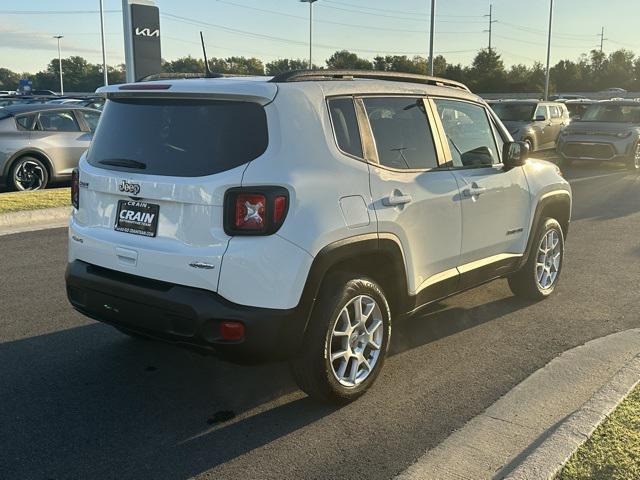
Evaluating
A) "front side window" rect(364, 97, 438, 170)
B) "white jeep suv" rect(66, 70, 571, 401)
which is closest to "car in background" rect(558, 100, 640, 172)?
"white jeep suv" rect(66, 70, 571, 401)

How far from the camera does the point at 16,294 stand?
5730 millimetres

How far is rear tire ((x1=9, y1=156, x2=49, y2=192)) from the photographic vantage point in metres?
11.3

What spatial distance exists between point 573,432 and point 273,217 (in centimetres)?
184

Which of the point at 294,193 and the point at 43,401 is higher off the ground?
the point at 294,193

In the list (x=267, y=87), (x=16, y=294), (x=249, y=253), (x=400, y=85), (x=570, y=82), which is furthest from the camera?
(x=570, y=82)

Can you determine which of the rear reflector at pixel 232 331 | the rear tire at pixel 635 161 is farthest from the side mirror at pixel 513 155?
the rear tire at pixel 635 161

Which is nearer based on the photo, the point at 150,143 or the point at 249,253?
the point at 249,253

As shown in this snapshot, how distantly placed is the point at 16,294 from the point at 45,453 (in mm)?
2924

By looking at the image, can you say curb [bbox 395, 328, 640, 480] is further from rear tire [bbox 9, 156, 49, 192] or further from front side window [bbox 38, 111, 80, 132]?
front side window [bbox 38, 111, 80, 132]

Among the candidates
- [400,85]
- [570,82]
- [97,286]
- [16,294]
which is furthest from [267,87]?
[570,82]

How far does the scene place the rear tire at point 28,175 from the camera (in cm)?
1134

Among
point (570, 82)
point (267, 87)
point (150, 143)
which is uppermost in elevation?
point (570, 82)

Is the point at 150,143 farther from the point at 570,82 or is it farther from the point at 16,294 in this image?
the point at 570,82

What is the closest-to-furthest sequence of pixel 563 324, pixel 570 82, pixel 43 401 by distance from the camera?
pixel 43 401, pixel 563 324, pixel 570 82
